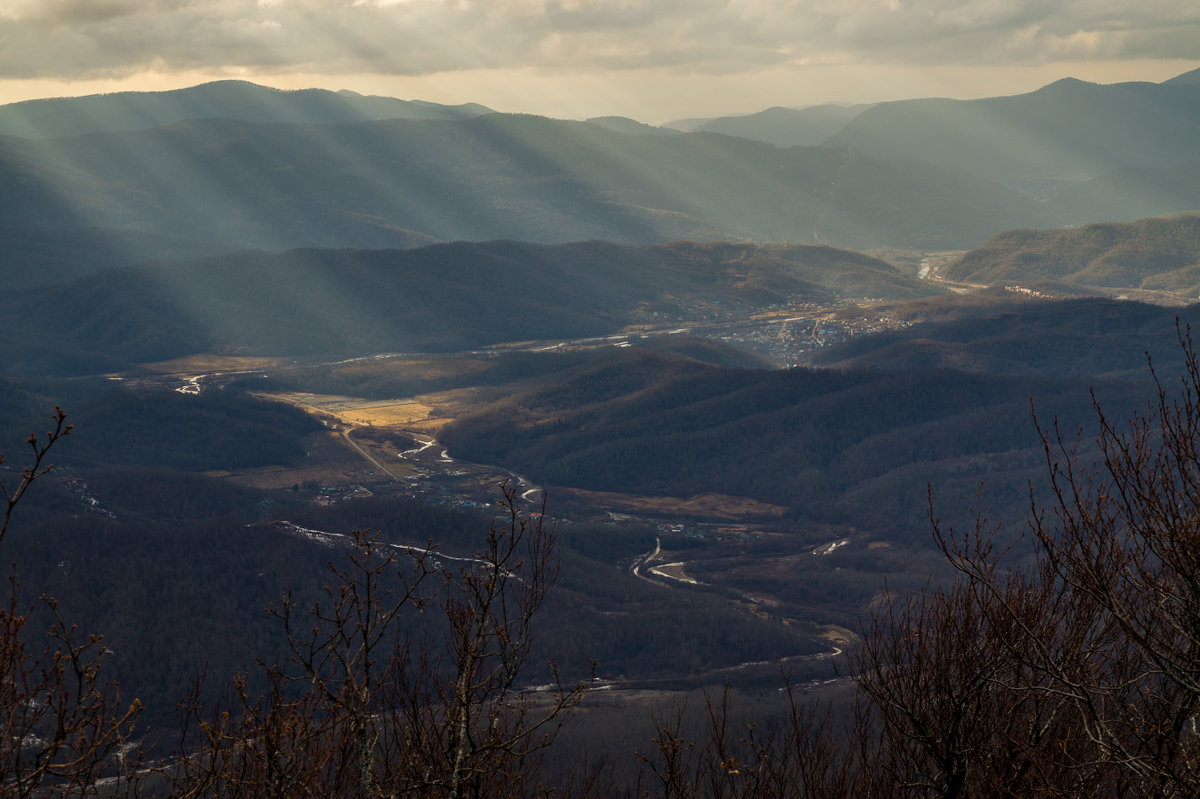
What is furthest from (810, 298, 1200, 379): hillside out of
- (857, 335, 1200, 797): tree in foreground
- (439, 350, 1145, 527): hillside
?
(857, 335, 1200, 797): tree in foreground

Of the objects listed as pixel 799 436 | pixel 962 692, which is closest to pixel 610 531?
pixel 799 436

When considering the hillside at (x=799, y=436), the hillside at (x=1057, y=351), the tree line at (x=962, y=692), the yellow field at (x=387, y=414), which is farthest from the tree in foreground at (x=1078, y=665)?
the hillside at (x=1057, y=351)

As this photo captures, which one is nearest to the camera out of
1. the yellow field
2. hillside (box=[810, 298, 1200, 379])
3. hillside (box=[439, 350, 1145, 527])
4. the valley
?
the valley

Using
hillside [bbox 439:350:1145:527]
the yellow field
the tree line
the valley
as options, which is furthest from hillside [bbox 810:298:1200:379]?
the tree line

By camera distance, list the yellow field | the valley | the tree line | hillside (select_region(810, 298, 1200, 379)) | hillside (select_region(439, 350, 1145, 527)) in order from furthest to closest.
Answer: hillside (select_region(810, 298, 1200, 379)), the yellow field, hillside (select_region(439, 350, 1145, 527)), the valley, the tree line

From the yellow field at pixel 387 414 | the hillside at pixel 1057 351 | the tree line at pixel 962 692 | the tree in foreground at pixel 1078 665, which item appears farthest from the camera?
the hillside at pixel 1057 351

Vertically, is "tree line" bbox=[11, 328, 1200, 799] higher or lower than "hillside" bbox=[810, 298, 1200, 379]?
higher

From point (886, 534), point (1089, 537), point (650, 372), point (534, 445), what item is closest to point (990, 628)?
point (1089, 537)

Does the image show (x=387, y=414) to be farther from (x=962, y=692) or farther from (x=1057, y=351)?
(x=962, y=692)

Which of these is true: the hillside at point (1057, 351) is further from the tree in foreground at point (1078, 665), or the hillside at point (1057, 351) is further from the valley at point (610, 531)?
the tree in foreground at point (1078, 665)

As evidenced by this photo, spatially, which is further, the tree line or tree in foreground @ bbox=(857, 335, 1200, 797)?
tree in foreground @ bbox=(857, 335, 1200, 797)

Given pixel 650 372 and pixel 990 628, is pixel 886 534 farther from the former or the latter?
pixel 990 628

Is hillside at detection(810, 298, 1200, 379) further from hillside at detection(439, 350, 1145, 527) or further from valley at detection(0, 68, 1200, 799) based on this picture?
hillside at detection(439, 350, 1145, 527)
